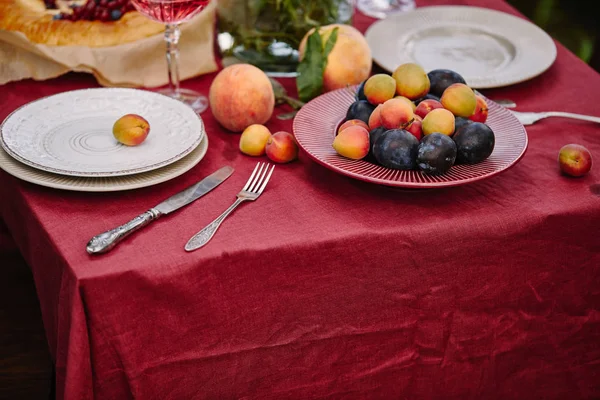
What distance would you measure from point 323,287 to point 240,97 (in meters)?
0.34

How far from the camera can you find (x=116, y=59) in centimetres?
124

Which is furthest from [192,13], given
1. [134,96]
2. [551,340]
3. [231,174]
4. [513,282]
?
[551,340]

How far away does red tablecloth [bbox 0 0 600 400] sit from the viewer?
2.65ft

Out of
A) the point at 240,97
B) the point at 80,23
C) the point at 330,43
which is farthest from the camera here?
the point at 80,23

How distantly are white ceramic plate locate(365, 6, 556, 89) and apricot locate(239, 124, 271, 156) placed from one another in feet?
1.15

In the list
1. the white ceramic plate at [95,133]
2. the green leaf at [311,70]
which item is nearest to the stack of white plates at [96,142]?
the white ceramic plate at [95,133]

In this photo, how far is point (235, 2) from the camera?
A: 127 cm

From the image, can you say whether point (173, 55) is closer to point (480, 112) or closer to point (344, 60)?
point (344, 60)

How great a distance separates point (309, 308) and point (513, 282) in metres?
0.29

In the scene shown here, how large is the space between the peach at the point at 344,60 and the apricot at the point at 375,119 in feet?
0.72

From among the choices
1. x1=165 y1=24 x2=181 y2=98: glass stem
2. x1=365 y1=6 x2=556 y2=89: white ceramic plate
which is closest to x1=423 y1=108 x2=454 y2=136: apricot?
x1=365 y1=6 x2=556 y2=89: white ceramic plate

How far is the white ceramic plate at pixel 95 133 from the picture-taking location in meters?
0.90

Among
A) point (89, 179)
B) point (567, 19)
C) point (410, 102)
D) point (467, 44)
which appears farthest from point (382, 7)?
point (567, 19)

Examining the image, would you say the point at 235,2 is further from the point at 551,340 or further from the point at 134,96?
the point at 551,340
